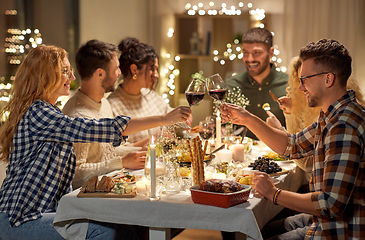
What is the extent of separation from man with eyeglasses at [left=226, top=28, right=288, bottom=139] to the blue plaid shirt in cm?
202

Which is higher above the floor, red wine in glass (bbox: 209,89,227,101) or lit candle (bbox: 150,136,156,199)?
red wine in glass (bbox: 209,89,227,101)

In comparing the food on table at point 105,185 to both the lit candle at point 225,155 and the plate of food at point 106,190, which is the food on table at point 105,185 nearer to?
the plate of food at point 106,190

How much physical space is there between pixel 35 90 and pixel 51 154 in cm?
33

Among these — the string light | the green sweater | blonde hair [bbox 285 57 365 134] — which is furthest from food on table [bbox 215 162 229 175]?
the string light

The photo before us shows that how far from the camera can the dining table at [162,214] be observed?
1.41 metres

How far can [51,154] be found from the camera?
1835mm

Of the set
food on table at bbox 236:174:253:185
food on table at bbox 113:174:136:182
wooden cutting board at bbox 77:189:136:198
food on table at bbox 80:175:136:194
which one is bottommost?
wooden cutting board at bbox 77:189:136:198

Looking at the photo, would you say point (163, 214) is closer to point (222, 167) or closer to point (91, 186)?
point (91, 186)

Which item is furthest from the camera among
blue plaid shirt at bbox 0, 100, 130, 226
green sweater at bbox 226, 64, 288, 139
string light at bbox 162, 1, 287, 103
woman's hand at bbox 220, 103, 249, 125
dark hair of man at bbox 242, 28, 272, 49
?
string light at bbox 162, 1, 287, 103

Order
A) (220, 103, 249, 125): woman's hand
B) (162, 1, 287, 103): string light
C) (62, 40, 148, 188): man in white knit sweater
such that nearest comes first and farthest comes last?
1. (220, 103, 249, 125): woman's hand
2. (62, 40, 148, 188): man in white knit sweater
3. (162, 1, 287, 103): string light

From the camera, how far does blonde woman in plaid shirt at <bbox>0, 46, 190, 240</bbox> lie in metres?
1.74

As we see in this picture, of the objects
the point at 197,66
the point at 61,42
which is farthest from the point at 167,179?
the point at 197,66

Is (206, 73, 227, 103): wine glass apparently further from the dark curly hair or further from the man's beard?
the man's beard

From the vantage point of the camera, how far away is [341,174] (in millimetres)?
1324
